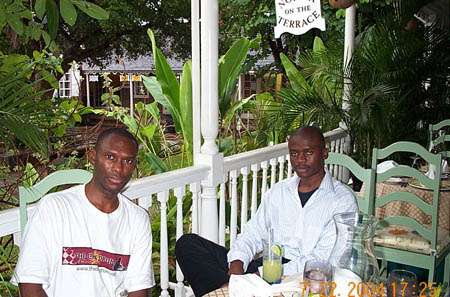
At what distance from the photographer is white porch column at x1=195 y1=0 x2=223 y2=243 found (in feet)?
8.02

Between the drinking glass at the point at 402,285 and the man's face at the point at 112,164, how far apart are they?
0.88 m

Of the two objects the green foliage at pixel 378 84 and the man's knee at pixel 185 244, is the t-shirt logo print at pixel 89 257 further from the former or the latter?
the green foliage at pixel 378 84

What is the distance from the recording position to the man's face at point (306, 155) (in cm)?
203

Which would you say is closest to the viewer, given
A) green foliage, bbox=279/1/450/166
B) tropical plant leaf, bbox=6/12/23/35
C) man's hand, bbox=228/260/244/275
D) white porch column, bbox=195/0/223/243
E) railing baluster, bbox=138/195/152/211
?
tropical plant leaf, bbox=6/12/23/35

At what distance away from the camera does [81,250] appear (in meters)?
1.48

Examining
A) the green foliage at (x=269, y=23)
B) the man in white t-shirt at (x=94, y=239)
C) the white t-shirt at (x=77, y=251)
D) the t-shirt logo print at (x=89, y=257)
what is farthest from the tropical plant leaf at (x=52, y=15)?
the green foliage at (x=269, y=23)

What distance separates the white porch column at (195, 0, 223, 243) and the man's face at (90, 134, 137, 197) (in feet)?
3.28

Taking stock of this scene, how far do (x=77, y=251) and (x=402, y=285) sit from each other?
3.19ft

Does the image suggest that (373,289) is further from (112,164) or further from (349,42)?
(349,42)

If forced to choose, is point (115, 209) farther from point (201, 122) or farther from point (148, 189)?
point (201, 122)

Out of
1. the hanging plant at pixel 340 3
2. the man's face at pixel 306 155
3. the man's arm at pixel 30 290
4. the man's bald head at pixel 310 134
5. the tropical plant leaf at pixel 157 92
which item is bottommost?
the man's arm at pixel 30 290

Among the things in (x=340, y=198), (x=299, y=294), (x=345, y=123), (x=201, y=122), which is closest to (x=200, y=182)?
(x=201, y=122)

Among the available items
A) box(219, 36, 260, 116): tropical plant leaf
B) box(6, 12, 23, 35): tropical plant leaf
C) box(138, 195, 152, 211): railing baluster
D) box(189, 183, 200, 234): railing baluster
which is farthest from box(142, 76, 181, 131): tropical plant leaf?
box(6, 12, 23, 35): tropical plant leaf

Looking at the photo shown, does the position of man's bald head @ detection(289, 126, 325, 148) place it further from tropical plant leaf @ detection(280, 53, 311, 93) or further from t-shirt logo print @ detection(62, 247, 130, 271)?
tropical plant leaf @ detection(280, 53, 311, 93)
